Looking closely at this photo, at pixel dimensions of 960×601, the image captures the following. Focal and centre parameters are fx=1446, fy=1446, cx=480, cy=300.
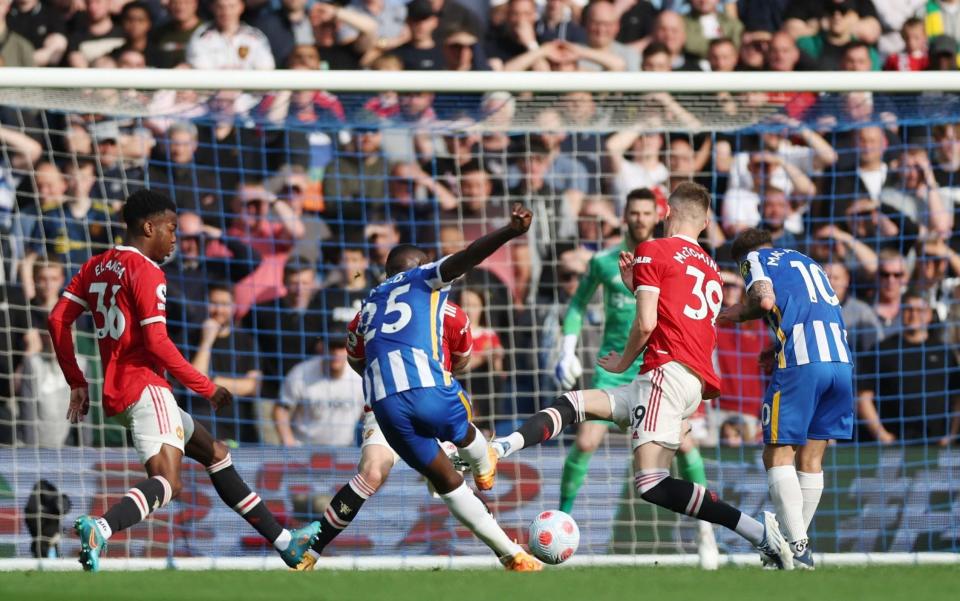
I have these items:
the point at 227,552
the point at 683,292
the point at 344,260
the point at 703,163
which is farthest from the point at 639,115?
the point at 227,552

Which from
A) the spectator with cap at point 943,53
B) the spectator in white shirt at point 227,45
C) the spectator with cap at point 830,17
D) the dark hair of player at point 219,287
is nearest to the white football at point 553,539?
the dark hair of player at point 219,287

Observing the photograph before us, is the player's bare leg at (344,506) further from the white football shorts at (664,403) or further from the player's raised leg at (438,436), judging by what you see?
the white football shorts at (664,403)

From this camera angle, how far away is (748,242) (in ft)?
25.0

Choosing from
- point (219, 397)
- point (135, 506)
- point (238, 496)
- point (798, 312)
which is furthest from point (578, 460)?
point (135, 506)

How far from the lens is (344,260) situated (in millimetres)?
10523

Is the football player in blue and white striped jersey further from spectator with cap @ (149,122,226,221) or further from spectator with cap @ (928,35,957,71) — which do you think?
spectator with cap @ (928,35,957,71)

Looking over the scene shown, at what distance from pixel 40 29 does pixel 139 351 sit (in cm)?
537

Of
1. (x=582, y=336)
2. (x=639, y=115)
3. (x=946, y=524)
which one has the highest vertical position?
(x=639, y=115)

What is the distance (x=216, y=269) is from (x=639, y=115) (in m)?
3.20

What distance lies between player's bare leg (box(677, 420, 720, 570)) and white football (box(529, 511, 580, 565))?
201 cm

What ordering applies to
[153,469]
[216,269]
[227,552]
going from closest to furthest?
[153,469] < [227,552] < [216,269]

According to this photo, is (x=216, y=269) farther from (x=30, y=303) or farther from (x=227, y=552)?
(x=227, y=552)

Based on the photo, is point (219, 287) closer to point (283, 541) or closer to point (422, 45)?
point (422, 45)

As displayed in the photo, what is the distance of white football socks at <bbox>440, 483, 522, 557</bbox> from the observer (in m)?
6.90
